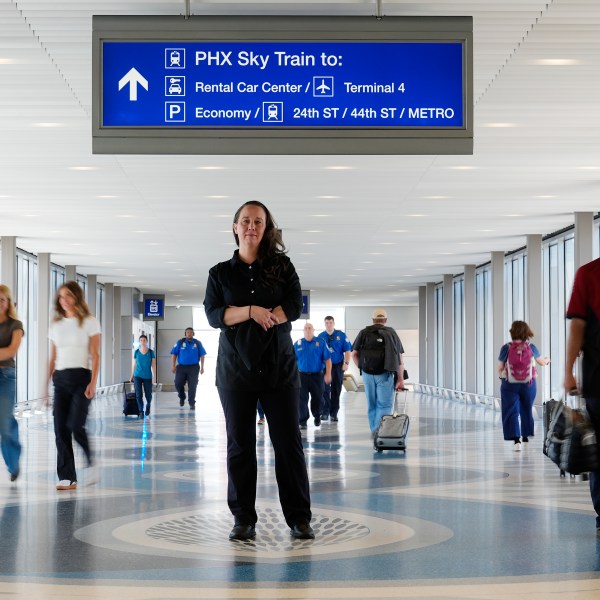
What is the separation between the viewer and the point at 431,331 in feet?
147

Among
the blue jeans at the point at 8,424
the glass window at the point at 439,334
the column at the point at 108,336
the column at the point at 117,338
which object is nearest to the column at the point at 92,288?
the column at the point at 108,336

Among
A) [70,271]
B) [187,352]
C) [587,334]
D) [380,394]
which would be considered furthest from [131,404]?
[587,334]

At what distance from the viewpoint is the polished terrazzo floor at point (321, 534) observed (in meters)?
4.92

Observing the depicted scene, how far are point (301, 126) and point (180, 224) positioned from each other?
16.0m

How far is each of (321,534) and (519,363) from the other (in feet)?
25.2

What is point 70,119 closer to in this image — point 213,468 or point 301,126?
point 213,468

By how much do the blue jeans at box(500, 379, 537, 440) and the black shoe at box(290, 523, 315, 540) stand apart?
310 inches

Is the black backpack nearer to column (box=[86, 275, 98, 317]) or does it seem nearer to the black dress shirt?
the black dress shirt

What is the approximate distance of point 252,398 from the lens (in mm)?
6270

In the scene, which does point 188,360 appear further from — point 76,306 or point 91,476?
point 76,306

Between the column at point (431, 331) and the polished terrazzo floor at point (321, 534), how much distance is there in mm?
32029

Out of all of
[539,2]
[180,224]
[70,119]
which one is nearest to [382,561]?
[539,2]

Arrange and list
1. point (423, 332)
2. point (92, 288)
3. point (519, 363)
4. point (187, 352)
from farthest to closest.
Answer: point (423, 332) < point (92, 288) < point (187, 352) < point (519, 363)

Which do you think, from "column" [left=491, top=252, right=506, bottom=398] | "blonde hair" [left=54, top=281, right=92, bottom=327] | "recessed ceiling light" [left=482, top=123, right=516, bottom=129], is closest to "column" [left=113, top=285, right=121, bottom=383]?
"column" [left=491, top=252, right=506, bottom=398]
